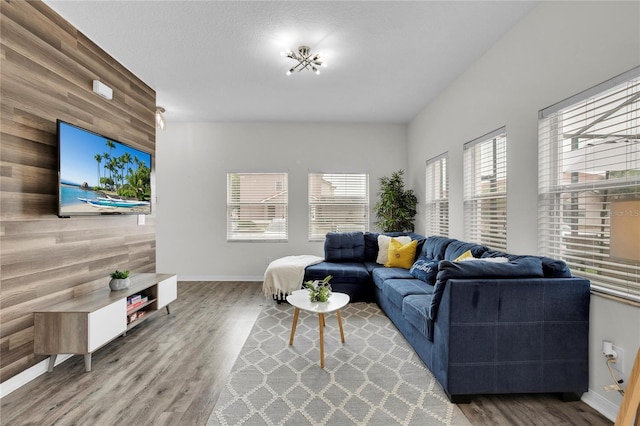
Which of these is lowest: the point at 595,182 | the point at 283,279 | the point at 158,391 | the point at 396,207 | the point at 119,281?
the point at 158,391

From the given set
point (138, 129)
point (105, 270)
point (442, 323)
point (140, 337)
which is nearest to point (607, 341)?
point (442, 323)

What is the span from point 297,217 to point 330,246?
3.58ft

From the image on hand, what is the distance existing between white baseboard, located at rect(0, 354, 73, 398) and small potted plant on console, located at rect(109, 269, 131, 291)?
67 cm

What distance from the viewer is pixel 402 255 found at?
163 inches

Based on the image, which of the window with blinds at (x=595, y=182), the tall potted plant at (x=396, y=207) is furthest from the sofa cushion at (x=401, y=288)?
the tall potted plant at (x=396, y=207)

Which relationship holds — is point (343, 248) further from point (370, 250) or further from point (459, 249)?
point (459, 249)

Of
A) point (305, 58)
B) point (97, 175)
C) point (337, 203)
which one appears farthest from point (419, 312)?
point (337, 203)

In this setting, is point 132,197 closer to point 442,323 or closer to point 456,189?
point 442,323

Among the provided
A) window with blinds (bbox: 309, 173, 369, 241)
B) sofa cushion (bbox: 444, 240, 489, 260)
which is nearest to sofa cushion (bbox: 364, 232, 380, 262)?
window with blinds (bbox: 309, 173, 369, 241)

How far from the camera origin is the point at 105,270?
120 inches

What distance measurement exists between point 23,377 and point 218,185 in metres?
3.67

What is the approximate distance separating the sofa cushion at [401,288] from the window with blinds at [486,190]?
831 mm

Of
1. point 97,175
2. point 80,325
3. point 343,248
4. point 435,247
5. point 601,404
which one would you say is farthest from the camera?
point 343,248

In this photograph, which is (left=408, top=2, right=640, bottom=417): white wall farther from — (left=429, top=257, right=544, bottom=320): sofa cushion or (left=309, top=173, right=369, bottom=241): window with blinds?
(left=309, top=173, right=369, bottom=241): window with blinds
